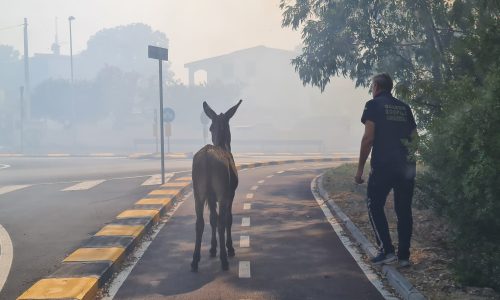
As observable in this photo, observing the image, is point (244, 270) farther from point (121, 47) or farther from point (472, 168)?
point (121, 47)

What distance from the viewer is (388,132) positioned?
6.16 meters

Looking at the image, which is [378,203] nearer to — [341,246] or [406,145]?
[406,145]

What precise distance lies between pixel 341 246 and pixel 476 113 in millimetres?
3585

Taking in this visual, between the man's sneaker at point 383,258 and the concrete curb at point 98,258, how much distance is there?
3.35 meters

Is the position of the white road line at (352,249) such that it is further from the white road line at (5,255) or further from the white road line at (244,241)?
the white road line at (5,255)

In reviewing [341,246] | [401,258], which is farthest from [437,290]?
[341,246]

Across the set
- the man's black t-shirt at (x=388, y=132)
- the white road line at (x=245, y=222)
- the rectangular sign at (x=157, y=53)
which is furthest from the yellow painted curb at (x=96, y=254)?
the rectangular sign at (x=157, y=53)

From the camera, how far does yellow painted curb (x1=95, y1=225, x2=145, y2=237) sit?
8.24m

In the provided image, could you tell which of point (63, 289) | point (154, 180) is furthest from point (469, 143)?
point (154, 180)

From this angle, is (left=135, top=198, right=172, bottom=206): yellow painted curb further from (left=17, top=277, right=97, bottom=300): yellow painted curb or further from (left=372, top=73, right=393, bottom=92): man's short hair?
(left=372, top=73, right=393, bottom=92): man's short hair

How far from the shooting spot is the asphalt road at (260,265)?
5633 millimetres

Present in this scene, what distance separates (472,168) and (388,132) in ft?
5.06

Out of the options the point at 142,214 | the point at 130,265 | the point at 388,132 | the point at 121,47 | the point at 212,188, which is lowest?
the point at 130,265

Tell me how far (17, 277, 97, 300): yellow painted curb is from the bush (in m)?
3.94
